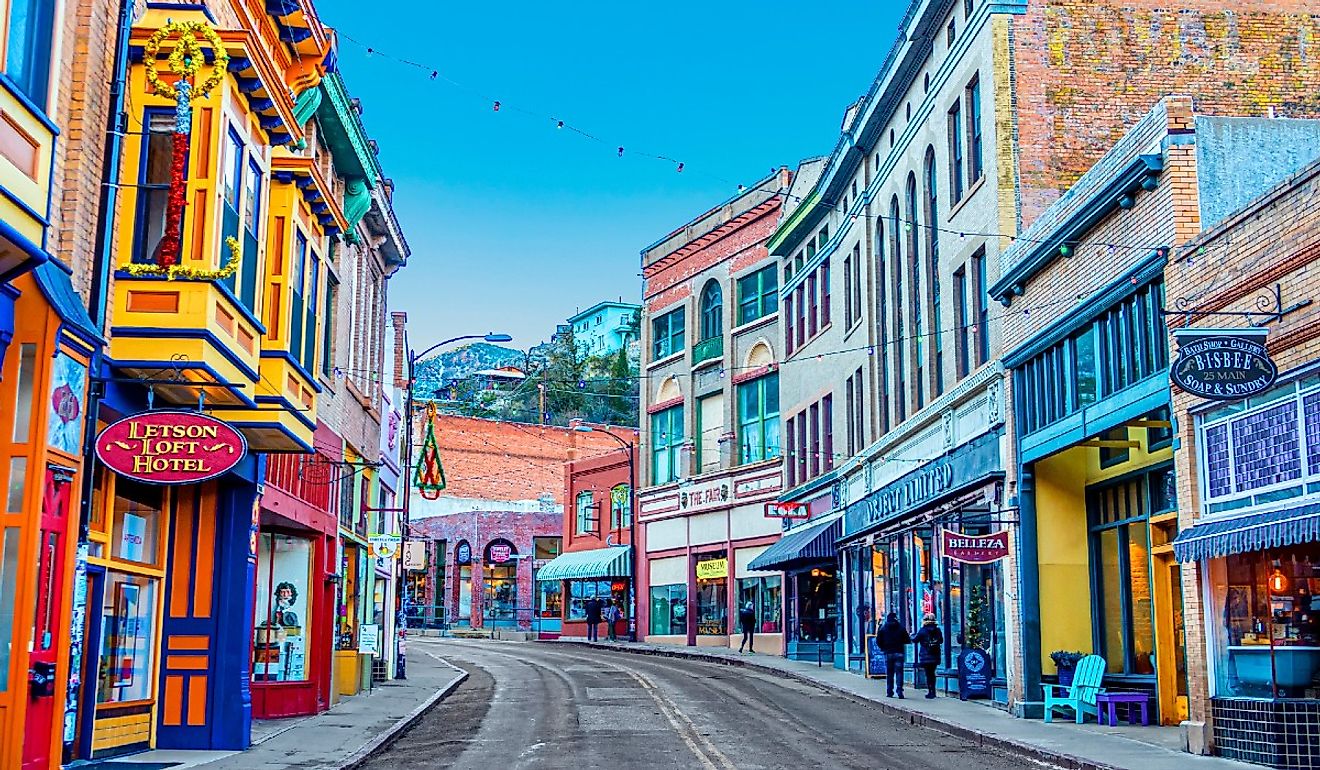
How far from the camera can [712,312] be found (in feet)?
167

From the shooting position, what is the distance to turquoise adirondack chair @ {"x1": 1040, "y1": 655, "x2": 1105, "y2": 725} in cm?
2023

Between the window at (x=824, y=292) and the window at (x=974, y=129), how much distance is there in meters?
13.9

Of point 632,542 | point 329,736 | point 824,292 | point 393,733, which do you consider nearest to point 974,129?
point 824,292

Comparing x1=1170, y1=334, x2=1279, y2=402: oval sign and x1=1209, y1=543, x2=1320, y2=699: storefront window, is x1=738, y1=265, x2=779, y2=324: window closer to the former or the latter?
x1=1209, y1=543, x2=1320, y2=699: storefront window

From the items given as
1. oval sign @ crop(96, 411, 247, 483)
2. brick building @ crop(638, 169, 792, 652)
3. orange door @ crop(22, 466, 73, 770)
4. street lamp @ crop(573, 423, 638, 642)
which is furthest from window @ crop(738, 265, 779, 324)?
orange door @ crop(22, 466, 73, 770)

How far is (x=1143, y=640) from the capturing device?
2042cm

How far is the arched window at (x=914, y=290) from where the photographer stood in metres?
30.4

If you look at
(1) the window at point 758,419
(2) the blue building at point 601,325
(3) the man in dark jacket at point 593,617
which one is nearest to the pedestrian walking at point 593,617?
(3) the man in dark jacket at point 593,617

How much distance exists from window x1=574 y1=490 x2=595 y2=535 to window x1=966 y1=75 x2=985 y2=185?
112 feet

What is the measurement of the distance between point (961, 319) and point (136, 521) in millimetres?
16248

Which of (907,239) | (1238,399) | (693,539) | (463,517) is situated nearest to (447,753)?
(1238,399)

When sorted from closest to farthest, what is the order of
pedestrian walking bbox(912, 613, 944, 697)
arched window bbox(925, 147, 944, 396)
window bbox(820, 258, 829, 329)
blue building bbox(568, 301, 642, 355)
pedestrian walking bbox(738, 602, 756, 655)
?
pedestrian walking bbox(912, 613, 944, 697), arched window bbox(925, 147, 944, 396), window bbox(820, 258, 829, 329), pedestrian walking bbox(738, 602, 756, 655), blue building bbox(568, 301, 642, 355)

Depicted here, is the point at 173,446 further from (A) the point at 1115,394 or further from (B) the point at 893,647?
(B) the point at 893,647

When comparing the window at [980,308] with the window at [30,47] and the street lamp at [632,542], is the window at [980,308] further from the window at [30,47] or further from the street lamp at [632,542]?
the street lamp at [632,542]
